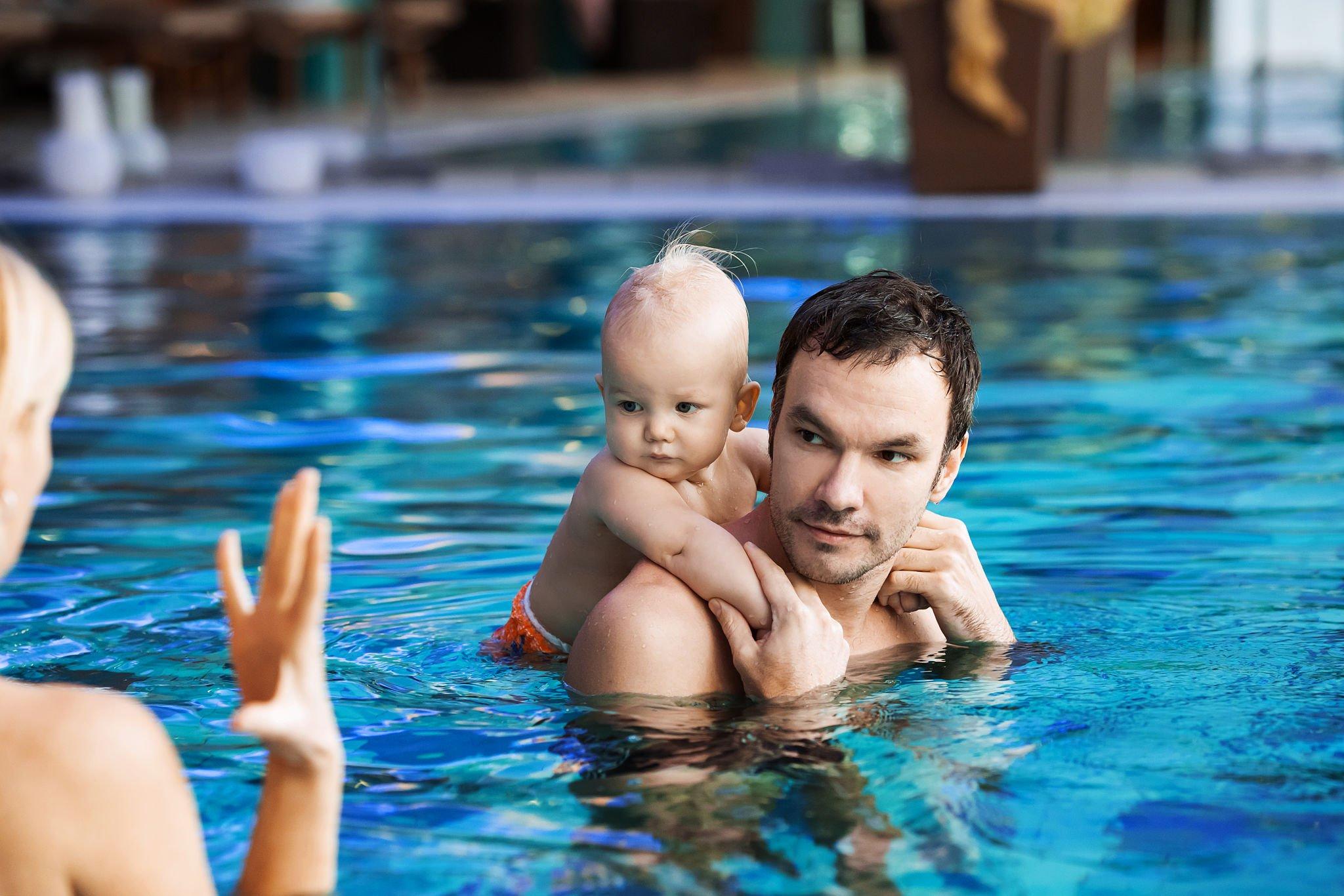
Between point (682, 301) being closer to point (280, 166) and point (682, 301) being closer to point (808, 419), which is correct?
point (808, 419)

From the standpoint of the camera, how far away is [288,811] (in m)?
1.70

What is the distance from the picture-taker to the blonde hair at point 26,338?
1.46 m

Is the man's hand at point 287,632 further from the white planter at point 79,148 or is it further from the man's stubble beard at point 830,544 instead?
the white planter at point 79,148

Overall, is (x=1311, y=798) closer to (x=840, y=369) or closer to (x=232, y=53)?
(x=840, y=369)

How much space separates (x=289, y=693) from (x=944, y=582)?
1.54 metres

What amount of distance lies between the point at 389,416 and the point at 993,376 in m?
2.23

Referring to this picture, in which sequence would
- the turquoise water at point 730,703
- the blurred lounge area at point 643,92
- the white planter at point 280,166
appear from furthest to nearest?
the white planter at point 280,166
the blurred lounge area at point 643,92
the turquoise water at point 730,703

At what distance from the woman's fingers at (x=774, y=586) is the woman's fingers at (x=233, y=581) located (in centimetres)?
106

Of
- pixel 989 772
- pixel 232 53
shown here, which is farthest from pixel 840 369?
pixel 232 53

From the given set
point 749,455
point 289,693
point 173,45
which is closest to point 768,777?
point 749,455

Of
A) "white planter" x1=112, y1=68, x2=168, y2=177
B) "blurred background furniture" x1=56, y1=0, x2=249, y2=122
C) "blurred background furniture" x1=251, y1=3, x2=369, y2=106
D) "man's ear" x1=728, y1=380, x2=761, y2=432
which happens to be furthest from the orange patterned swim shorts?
"blurred background furniture" x1=251, y1=3, x2=369, y2=106

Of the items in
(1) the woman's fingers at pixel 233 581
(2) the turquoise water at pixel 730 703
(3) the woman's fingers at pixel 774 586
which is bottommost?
(2) the turquoise water at pixel 730 703

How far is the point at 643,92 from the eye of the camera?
21844 millimetres

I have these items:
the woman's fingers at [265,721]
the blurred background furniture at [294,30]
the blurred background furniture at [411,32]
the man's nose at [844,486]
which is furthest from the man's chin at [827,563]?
the blurred background furniture at [411,32]
